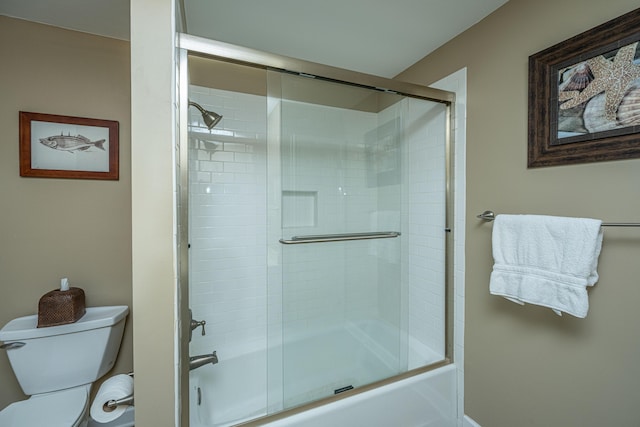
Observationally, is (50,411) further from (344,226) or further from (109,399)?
(344,226)

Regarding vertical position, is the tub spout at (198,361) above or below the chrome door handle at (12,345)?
below

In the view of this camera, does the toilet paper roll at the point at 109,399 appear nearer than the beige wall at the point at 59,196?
Yes

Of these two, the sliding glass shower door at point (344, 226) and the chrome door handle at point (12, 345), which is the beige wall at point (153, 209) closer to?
the sliding glass shower door at point (344, 226)

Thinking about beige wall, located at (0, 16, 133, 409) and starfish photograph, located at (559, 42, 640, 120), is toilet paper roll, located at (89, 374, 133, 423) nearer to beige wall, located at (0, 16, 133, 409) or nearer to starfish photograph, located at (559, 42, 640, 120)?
beige wall, located at (0, 16, 133, 409)

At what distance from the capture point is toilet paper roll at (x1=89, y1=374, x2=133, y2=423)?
1.12 meters

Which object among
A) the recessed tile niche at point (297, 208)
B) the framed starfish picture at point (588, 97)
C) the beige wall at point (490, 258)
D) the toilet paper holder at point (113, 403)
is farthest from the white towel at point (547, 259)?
the toilet paper holder at point (113, 403)

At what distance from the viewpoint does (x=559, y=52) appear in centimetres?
111

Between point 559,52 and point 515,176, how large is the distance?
54 cm

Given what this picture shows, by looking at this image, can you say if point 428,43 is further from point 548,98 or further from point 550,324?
point 550,324

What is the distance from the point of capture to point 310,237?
153 centimetres

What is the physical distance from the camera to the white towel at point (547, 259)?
0.98 m

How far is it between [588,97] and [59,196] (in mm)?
2654

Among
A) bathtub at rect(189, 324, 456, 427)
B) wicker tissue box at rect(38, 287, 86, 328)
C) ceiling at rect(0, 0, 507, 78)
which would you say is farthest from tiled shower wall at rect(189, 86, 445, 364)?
wicker tissue box at rect(38, 287, 86, 328)

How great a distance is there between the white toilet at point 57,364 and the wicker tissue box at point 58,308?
0.03 m
